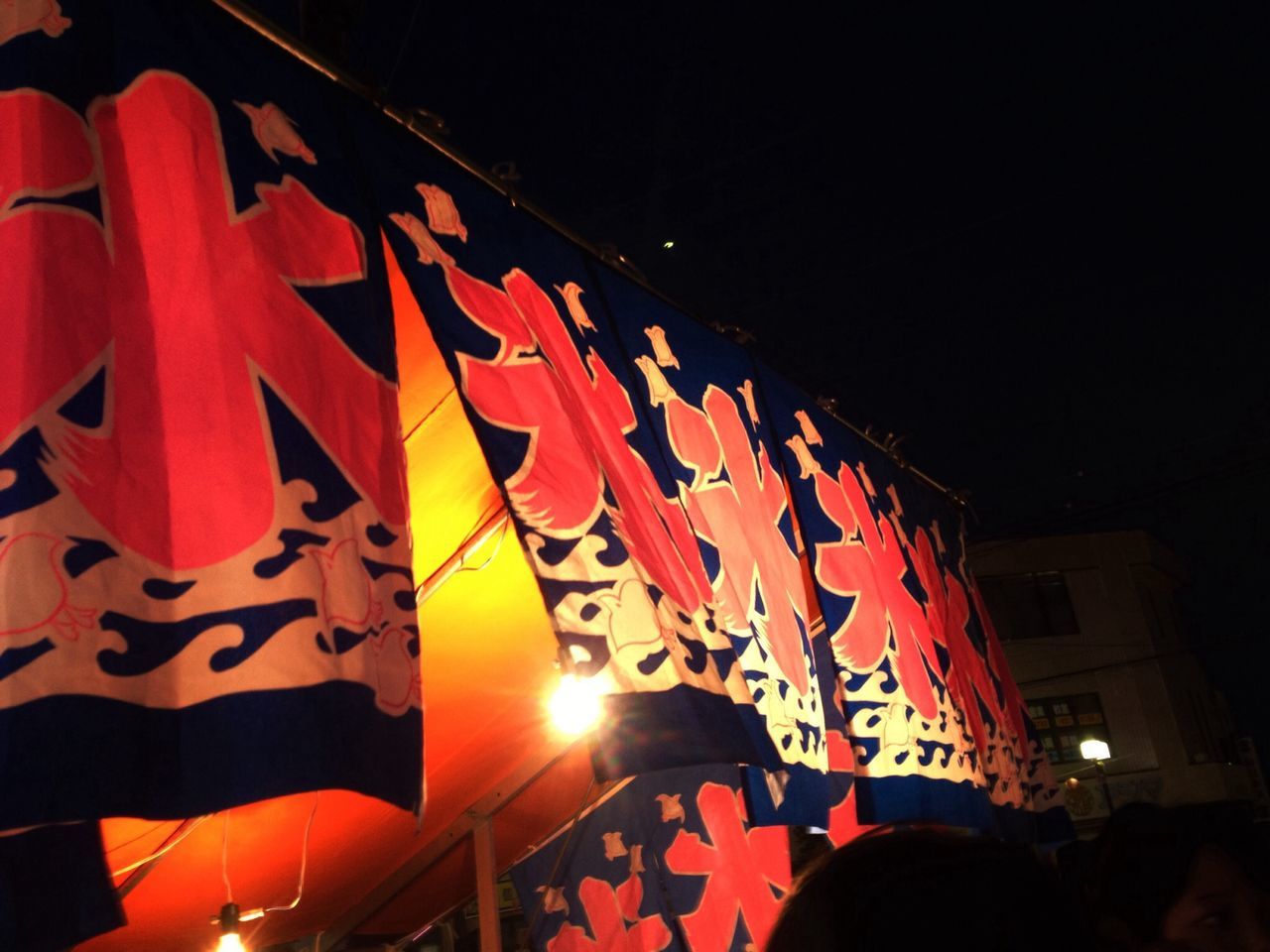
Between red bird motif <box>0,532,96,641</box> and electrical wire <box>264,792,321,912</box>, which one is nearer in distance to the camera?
red bird motif <box>0,532,96,641</box>

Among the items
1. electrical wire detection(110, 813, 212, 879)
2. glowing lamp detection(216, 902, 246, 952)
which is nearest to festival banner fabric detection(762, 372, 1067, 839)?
glowing lamp detection(216, 902, 246, 952)

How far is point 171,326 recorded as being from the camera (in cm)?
205

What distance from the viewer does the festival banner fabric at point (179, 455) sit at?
65.6 inches

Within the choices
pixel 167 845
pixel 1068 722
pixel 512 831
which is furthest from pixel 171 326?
pixel 1068 722

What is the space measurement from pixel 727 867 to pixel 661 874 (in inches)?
14.1

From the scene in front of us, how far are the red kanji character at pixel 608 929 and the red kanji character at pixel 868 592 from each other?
1858mm

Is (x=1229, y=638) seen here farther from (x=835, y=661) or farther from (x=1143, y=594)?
(x=835, y=661)

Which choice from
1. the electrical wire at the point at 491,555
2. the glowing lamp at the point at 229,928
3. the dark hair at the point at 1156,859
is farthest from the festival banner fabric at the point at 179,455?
the glowing lamp at the point at 229,928

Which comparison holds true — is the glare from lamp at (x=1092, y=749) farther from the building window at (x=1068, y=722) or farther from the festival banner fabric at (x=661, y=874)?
the festival banner fabric at (x=661, y=874)

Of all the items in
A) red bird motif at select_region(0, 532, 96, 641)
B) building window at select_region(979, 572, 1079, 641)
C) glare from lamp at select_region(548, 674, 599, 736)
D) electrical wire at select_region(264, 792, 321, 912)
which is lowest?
electrical wire at select_region(264, 792, 321, 912)

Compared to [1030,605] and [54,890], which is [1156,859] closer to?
[54,890]

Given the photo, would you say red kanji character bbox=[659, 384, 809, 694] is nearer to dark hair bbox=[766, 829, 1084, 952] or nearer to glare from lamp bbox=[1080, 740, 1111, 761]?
dark hair bbox=[766, 829, 1084, 952]

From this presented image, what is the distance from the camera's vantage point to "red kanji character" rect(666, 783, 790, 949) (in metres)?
5.39

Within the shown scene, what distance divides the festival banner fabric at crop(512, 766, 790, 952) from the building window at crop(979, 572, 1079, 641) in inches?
868
